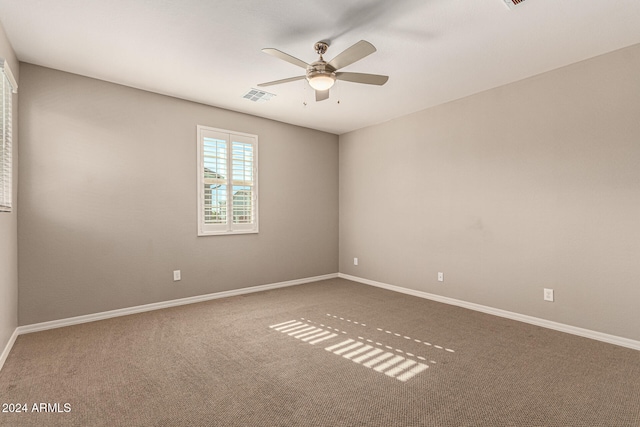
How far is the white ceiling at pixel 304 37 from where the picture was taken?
7.73 feet

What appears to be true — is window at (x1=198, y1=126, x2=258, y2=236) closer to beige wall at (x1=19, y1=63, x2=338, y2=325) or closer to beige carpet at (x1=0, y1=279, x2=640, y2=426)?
→ beige wall at (x1=19, y1=63, x2=338, y2=325)

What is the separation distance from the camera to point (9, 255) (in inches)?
111

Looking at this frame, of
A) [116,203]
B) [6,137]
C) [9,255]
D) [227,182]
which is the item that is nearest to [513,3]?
[227,182]

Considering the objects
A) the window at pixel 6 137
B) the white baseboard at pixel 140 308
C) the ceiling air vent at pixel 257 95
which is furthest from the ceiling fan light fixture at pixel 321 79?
the white baseboard at pixel 140 308

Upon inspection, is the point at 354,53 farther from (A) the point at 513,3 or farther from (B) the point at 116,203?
(B) the point at 116,203

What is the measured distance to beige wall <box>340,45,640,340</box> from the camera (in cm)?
298

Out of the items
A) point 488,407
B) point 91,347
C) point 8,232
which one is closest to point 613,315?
point 488,407

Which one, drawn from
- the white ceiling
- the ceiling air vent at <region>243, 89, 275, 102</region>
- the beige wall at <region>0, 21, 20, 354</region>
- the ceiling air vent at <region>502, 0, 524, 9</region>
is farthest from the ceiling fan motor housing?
the beige wall at <region>0, 21, 20, 354</region>

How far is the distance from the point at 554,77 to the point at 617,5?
1.08 m

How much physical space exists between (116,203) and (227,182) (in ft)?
4.59

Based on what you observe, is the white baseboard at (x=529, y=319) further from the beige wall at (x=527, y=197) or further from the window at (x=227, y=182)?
the window at (x=227, y=182)

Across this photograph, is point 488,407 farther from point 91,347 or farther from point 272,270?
point 272,270

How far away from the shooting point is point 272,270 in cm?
512

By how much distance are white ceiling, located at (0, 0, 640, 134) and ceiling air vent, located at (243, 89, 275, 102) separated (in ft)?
0.43
